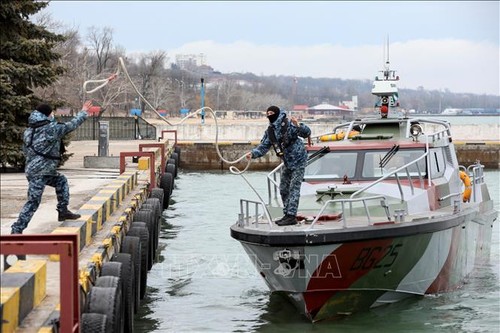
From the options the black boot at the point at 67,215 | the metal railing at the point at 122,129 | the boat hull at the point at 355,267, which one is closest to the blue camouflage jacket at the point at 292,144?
the boat hull at the point at 355,267

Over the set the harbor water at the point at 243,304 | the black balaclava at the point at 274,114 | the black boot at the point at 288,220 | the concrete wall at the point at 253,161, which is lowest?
the harbor water at the point at 243,304

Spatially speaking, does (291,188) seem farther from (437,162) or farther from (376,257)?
(437,162)

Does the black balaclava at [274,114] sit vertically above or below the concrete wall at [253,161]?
above

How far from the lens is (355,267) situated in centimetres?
1391

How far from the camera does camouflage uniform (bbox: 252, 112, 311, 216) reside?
14.2 meters

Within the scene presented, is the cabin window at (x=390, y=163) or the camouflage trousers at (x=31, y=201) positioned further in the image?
the cabin window at (x=390, y=163)

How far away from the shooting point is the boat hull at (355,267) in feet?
44.7

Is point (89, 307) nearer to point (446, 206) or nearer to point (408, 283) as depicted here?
point (408, 283)

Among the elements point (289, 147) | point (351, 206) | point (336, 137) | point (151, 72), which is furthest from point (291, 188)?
point (151, 72)

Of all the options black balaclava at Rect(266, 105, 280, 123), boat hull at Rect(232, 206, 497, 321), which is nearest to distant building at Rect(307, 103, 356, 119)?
boat hull at Rect(232, 206, 497, 321)

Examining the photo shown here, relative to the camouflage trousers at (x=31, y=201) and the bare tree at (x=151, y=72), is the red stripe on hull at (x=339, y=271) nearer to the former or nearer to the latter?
the camouflage trousers at (x=31, y=201)

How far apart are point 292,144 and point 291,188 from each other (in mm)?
638

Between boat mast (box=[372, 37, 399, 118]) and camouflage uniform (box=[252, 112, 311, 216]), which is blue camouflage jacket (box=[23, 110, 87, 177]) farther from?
boat mast (box=[372, 37, 399, 118])

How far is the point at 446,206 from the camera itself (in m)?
16.6
